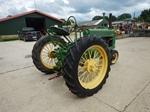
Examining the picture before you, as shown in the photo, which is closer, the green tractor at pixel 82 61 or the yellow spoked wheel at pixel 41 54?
the green tractor at pixel 82 61

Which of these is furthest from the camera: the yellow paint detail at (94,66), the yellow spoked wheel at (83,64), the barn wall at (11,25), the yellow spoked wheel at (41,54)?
the barn wall at (11,25)

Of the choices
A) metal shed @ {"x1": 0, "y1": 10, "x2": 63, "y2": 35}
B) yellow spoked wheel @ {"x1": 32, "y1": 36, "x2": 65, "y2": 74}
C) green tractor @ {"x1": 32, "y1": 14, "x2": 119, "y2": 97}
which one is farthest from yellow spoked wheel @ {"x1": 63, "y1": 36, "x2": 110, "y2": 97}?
metal shed @ {"x1": 0, "y1": 10, "x2": 63, "y2": 35}

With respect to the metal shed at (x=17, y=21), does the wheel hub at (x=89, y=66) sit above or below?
below

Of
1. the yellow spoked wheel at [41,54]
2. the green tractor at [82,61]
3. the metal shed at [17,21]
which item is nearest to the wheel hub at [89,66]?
the green tractor at [82,61]

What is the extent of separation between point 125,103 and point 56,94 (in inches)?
47.1

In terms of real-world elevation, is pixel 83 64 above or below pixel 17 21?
below

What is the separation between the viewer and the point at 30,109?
1858mm

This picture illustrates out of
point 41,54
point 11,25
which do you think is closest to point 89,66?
point 41,54

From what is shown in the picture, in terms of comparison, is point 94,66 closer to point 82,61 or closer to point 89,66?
point 89,66

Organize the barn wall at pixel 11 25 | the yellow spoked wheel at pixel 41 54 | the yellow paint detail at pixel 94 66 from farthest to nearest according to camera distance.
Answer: the barn wall at pixel 11 25 < the yellow spoked wheel at pixel 41 54 < the yellow paint detail at pixel 94 66

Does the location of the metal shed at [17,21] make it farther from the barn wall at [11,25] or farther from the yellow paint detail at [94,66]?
the yellow paint detail at [94,66]

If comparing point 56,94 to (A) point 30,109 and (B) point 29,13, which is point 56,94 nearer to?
(A) point 30,109

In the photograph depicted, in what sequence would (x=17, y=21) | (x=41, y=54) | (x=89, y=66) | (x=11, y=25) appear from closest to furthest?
(x=89, y=66) < (x=41, y=54) < (x=11, y=25) < (x=17, y=21)

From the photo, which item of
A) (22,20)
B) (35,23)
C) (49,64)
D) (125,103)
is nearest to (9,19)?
(22,20)
